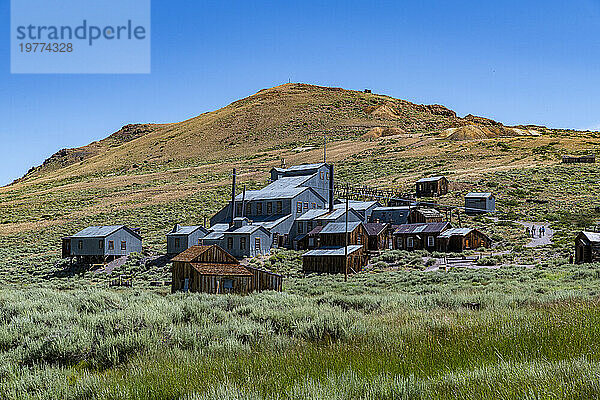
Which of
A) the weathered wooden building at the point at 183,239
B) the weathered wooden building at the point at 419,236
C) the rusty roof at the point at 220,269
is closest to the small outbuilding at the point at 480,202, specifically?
the weathered wooden building at the point at 419,236

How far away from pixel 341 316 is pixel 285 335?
1.43m

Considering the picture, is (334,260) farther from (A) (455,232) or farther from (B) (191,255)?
(B) (191,255)

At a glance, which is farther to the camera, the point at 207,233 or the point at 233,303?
the point at 207,233

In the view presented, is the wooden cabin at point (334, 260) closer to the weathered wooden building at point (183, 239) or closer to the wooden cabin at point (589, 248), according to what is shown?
the weathered wooden building at point (183, 239)

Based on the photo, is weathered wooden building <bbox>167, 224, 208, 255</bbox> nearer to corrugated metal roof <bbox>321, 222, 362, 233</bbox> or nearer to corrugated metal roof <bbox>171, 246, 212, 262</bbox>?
corrugated metal roof <bbox>321, 222, 362, 233</bbox>

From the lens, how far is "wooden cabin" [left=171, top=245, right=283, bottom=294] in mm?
23016

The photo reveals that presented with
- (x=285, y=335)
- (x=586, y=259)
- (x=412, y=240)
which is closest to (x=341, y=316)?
(x=285, y=335)

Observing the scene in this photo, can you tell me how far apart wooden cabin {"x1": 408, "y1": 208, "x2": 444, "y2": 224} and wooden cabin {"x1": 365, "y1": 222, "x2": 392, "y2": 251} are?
5.51m

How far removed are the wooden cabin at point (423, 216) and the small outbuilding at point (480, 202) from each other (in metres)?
5.38

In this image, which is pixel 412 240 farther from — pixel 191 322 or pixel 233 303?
pixel 191 322

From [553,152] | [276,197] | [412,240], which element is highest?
[553,152]

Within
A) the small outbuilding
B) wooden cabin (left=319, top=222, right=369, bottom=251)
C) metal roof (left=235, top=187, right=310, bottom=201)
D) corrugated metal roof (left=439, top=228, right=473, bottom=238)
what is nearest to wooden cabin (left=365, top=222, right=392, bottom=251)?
wooden cabin (left=319, top=222, right=369, bottom=251)

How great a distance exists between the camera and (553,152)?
85.1 metres

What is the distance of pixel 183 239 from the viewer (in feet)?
157
